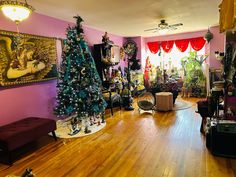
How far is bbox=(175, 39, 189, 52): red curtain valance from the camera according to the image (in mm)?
7391

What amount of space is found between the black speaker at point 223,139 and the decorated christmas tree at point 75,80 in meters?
2.35

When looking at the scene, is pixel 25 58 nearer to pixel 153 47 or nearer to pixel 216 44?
pixel 153 47

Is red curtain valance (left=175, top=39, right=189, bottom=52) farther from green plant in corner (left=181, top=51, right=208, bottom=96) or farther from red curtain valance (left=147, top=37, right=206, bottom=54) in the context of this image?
green plant in corner (left=181, top=51, right=208, bottom=96)

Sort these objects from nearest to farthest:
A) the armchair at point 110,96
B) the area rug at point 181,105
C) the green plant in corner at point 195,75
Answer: the armchair at point 110,96
the area rug at point 181,105
the green plant in corner at point 195,75

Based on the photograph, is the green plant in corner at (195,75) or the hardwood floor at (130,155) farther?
the green plant in corner at (195,75)

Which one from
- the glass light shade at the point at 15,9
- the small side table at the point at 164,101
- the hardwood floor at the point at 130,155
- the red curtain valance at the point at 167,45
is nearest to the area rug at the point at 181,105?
the small side table at the point at 164,101

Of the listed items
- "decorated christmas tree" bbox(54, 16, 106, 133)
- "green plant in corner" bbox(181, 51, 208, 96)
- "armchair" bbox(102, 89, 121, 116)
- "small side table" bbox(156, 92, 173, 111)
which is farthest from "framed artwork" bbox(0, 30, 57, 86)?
"green plant in corner" bbox(181, 51, 208, 96)

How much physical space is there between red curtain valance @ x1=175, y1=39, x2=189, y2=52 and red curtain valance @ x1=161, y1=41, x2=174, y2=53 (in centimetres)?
24

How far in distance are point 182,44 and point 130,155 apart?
5.97 m

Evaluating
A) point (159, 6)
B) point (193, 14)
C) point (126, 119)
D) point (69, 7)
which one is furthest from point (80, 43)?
point (193, 14)

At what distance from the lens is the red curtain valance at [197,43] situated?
7.07m

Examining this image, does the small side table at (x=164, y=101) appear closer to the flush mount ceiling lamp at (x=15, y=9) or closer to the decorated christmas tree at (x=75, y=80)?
the decorated christmas tree at (x=75, y=80)

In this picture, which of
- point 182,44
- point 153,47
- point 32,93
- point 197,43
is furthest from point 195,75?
point 32,93

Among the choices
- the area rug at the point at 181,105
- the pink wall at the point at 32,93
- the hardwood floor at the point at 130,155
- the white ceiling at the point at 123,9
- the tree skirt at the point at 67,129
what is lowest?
the hardwood floor at the point at 130,155
